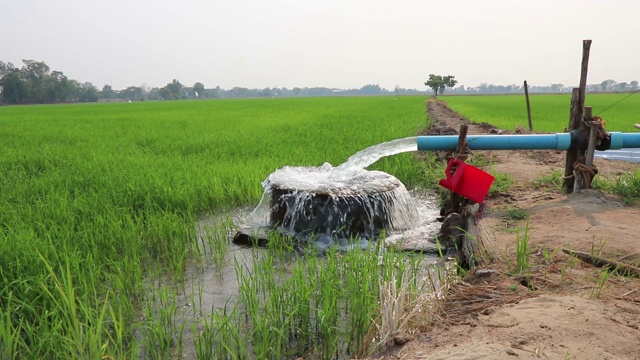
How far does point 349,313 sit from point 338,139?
594 centimetres

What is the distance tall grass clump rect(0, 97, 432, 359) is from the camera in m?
2.09

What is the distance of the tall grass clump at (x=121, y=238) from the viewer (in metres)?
2.09

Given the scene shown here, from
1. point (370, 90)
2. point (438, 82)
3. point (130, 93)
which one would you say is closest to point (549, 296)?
point (438, 82)

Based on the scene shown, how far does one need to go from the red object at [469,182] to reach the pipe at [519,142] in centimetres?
34

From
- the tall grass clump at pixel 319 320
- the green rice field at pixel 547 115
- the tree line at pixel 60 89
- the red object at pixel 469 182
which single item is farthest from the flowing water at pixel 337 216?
the tree line at pixel 60 89

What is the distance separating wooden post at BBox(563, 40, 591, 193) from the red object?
998 millimetres

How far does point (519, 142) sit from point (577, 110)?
60 centimetres

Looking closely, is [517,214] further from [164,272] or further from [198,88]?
[198,88]

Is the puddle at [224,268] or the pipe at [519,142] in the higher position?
the pipe at [519,142]

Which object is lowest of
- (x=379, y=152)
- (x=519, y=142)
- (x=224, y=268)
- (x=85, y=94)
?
(x=224, y=268)

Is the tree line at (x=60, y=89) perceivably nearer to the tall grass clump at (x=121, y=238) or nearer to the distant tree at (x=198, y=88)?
the distant tree at (x=198, y=88)

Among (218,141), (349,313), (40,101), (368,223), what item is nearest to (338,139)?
(218,141)

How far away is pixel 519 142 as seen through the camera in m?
4.01

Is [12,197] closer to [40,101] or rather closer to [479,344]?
[479,344]
